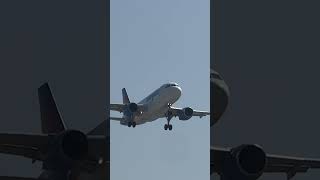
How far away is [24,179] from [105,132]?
31.8ft

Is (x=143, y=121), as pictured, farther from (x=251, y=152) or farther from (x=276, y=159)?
(x=251, y=152)

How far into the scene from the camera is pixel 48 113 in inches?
1348

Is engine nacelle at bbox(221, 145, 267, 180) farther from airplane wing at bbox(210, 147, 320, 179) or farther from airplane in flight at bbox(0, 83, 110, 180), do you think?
airplane in flight at bbox(0, 83, 110, 180)

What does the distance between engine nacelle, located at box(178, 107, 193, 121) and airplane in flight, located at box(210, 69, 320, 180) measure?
1555cm

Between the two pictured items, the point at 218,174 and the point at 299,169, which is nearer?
the point at 218,174

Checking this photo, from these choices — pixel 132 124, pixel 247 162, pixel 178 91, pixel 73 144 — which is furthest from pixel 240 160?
pixel 178 91

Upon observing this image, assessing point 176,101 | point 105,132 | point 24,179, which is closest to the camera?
point 24,179

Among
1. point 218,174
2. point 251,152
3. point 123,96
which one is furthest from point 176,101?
point 251,152

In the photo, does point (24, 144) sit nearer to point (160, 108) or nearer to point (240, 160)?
point (240, 160)

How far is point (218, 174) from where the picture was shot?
28.6m

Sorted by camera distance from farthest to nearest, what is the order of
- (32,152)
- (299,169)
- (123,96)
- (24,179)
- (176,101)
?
(123,96), (176,101), (299,169), (32,152), (24,179)

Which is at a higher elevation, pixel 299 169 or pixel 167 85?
pixel 167 85

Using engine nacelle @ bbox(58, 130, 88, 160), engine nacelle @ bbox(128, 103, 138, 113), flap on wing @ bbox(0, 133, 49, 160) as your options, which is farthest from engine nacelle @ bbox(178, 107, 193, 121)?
engine nacelle @ bbox(58, 130, 88, 160)

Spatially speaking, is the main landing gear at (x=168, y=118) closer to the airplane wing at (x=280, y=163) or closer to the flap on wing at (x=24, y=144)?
the airplane wing at (x=280, y=163)
